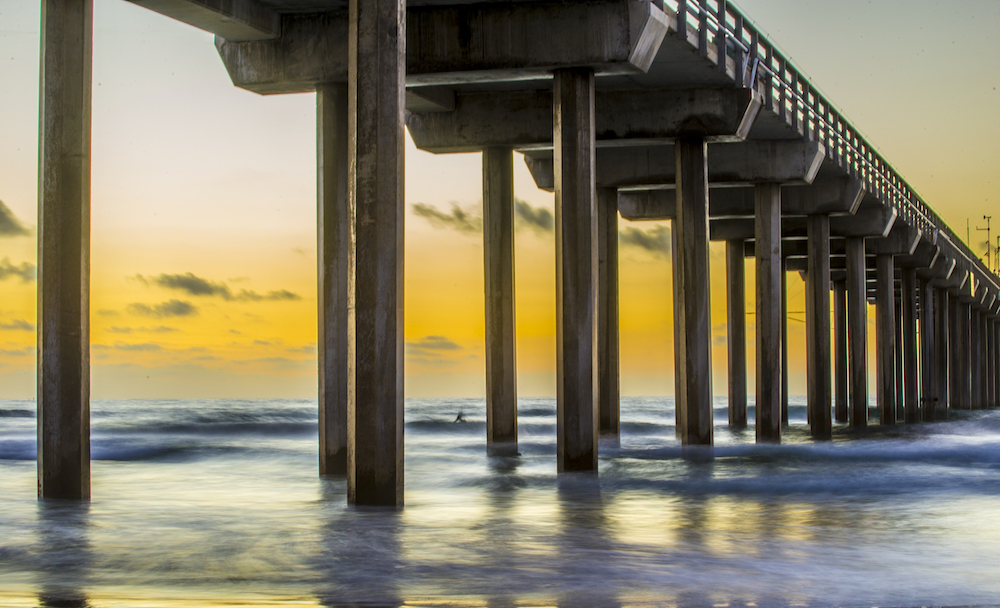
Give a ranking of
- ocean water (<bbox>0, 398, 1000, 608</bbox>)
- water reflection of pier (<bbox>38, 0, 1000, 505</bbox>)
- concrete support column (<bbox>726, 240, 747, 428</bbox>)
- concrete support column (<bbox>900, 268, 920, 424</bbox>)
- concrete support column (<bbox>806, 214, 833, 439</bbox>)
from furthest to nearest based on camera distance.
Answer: concrete support column (<bbox>900, 268, 920, 424</bbox>) < concrete support column (<bbox>726, 240, 747, 428</bbox>) < concrete support column (<bbox>806, 214, 833, 439</bbox>) < water reflection of pier (<bbox>38, 0, 1000, 505</bbox>) < ocean water (<bbox>0, 398, 1000, 608</bbox>)

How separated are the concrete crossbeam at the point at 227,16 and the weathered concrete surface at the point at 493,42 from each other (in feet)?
1.01

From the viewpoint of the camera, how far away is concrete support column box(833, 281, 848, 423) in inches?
1610

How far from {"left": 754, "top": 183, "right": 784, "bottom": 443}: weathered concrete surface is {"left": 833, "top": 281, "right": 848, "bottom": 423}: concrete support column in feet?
60.9

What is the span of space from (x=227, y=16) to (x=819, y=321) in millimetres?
17277

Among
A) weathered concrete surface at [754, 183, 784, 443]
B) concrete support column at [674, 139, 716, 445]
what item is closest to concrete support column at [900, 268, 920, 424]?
weathered concrete surface at [754, 183, 784, 443]

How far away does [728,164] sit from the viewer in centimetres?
2242

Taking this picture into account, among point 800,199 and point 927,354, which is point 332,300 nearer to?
point 800,199

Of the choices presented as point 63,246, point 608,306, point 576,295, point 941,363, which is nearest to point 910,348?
point 941,363

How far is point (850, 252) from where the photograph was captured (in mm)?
30469

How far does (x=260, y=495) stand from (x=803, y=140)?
14450 mm

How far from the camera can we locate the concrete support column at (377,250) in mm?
9750

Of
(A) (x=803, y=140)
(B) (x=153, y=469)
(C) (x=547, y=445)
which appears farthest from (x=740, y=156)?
(B) (x=153, y=469)

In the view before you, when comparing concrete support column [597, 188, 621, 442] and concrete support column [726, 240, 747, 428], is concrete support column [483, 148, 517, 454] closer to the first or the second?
concrete support column [597, 188, 621, 442]

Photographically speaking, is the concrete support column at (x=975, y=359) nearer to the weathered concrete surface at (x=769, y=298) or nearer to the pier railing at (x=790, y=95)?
the pier railing at (x=790, y=95)
